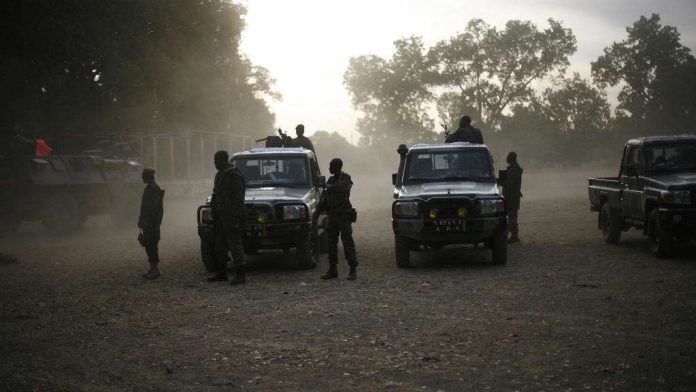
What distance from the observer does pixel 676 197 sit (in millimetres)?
11977

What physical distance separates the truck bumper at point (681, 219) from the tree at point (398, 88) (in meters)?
51.4

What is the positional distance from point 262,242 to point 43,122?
23.8m

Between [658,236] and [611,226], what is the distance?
2.38m

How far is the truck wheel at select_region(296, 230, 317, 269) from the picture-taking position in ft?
41.2

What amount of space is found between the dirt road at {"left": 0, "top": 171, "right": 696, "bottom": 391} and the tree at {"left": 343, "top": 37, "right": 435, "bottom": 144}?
5065cm

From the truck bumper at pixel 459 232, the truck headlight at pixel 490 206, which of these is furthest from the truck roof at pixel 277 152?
the truck headlight at pixel 490 206

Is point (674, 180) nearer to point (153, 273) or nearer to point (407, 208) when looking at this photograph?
point (407, 208)

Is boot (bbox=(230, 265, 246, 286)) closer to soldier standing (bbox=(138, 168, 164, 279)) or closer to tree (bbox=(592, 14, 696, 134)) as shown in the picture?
soldier standing (bbox=(138, 168, 164, 279))

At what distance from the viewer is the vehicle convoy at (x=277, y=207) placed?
12.2 metres

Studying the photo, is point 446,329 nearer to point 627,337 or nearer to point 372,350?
point 372,350

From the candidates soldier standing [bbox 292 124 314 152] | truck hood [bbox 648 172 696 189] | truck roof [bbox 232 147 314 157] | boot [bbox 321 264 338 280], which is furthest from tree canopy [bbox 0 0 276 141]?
truck hood [bbox 648 172 696 189]

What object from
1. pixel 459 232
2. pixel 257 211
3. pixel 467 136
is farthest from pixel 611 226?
pixel 257 211

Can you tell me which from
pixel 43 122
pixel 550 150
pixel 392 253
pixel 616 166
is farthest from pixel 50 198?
pixel 616 166

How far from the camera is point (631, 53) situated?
262ft
